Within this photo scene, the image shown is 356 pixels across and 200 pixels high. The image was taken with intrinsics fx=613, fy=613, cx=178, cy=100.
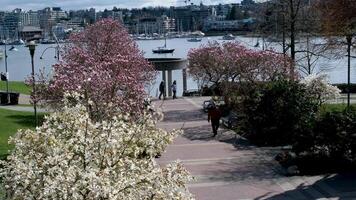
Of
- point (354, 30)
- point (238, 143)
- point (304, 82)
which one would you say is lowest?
point (238, 143)

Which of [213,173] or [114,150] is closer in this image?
[114,150]

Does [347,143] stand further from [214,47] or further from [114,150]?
[214,47]

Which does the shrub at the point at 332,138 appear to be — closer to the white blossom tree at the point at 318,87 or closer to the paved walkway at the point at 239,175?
the paved walkway at the point at 239,175

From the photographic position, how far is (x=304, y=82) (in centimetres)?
2588

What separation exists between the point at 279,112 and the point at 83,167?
1778cm

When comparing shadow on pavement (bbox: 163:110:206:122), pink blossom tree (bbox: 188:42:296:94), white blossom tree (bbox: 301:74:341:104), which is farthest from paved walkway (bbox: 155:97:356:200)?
pink blossom tree (bbox: 188:42:296:94)

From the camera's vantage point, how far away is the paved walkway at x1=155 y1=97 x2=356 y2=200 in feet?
53.5

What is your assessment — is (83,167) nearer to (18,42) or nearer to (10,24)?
(18,42)

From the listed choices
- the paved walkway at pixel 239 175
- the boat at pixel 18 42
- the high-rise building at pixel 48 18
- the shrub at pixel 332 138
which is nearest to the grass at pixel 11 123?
the paved walkway at pixel 239 175

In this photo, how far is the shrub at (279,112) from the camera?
23844mm

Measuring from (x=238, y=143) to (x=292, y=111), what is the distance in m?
2.53

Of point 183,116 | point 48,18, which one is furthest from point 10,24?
point 183,116

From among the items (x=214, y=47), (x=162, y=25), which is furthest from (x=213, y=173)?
(x=162, y=25)

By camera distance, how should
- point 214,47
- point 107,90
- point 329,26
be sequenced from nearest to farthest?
point 107,90, point 329,26, point 214,47
